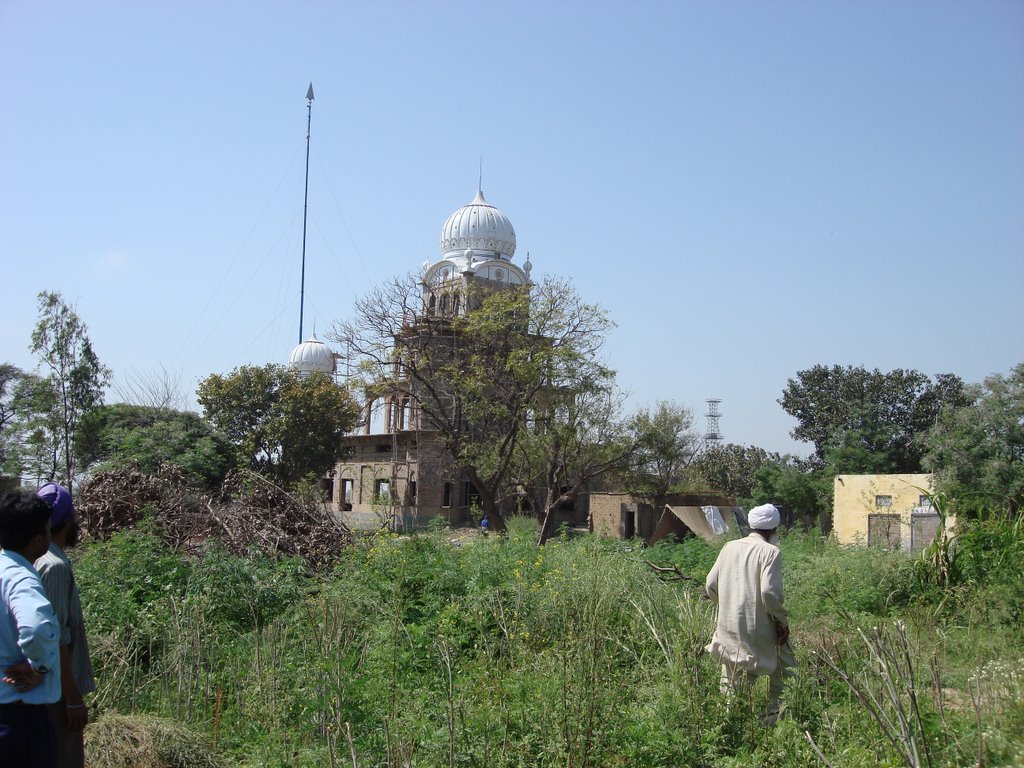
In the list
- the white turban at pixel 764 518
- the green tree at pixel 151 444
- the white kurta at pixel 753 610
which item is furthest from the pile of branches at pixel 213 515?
the white turban at pixel 764 518

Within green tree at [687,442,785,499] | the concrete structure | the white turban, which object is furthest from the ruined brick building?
the white turban

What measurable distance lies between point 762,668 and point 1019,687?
138 cm

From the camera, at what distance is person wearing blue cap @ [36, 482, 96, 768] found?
3477mm

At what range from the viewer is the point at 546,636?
6.75 meters

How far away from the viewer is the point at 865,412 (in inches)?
1561

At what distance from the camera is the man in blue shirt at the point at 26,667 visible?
3178mm

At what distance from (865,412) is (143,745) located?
130ft

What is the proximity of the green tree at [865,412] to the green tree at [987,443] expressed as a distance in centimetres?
1547

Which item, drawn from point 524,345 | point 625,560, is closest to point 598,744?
point 625,560

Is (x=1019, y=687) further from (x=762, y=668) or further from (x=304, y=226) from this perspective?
(x=304, y=226)

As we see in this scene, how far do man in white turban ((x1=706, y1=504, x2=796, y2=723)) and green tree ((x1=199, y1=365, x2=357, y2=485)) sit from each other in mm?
28197

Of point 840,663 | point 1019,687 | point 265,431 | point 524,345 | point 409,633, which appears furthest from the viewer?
point 265,431

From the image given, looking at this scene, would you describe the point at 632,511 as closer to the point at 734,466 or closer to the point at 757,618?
the point at 734,466

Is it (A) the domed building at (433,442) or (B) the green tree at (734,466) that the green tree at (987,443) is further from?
(B) the green tree at (734,466)
